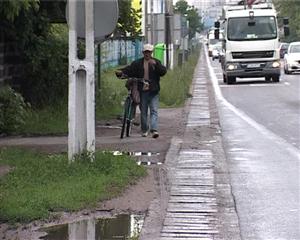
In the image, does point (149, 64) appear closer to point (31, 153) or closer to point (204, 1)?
point (31, 153)

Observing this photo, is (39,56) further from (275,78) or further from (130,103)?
(275,78)

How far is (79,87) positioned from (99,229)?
2.96 metres

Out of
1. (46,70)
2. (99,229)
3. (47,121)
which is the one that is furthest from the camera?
(46,70)

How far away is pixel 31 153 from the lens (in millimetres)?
11344

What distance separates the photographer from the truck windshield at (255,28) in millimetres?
31078

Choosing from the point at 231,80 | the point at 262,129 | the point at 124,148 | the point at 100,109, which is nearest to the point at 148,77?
the point at 124,148

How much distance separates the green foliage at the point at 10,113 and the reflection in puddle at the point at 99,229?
6635 millimetres

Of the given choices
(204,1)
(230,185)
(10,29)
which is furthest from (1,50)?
(204,1)

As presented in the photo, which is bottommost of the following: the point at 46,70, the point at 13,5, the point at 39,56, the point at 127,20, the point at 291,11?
the point at 46,70

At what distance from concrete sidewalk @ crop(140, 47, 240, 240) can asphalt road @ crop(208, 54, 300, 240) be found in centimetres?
16

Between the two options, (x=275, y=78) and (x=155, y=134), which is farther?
(x=275, y=78)

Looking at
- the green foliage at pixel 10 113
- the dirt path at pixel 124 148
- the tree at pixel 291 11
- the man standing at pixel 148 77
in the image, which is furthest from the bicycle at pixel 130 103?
the tree at pixel 291 11

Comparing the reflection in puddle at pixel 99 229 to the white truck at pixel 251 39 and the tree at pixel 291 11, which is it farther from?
the tree at pixel 291 11

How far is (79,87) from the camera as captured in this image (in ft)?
32.4
